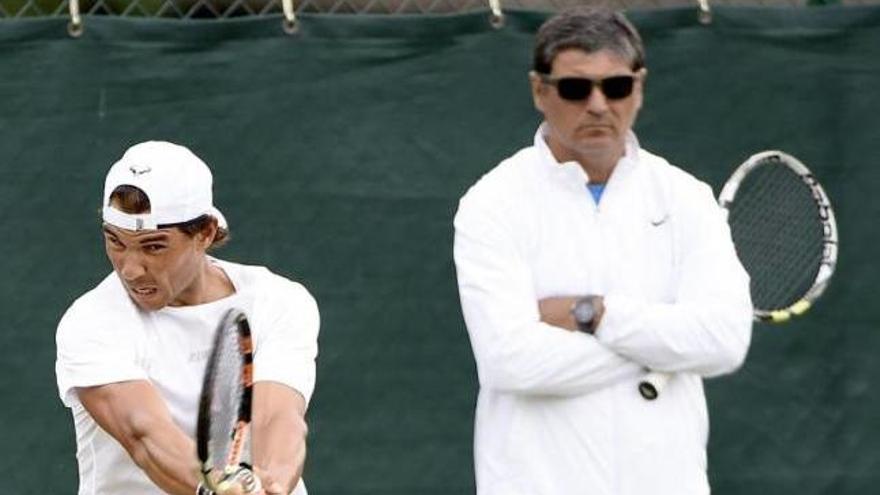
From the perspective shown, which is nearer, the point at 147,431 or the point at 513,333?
the point at 147,431

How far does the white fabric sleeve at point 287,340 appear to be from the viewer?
16.6ft

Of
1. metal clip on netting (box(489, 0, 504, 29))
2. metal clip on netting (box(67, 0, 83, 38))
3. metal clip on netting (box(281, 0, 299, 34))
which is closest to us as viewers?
metal clip on netting (box(67, 0, 83, 38))

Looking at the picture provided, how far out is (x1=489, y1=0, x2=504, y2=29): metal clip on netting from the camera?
6969 mm

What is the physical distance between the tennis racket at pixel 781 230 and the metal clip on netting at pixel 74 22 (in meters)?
1.88

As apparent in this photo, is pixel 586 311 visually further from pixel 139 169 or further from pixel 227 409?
pixel 139 169

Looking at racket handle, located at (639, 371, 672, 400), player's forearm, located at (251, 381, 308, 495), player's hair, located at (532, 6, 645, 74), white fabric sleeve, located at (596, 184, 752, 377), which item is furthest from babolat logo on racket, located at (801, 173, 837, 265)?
player's forearm, located at (251, 381, 308, 495)

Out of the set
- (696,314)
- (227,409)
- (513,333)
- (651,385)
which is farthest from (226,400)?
(696,314)

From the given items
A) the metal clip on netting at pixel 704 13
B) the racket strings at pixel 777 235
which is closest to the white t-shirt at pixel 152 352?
the racket strings at pixel 777 235

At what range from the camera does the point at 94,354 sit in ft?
16.3

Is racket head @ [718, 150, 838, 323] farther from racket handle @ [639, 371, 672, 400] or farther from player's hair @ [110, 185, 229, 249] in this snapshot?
player's hair @ [110, 185, 229, 249]

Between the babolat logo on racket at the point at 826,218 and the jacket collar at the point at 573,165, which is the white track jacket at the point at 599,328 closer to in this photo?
the jacket collar at the point at 573,165

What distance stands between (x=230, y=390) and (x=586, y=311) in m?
0.76

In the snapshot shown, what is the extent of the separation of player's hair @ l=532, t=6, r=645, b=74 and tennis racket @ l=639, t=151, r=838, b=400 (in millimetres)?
1356

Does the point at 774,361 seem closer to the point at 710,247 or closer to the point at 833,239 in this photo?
the point at 833,239
